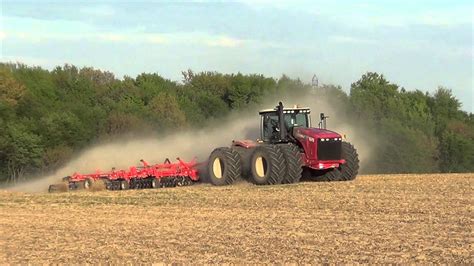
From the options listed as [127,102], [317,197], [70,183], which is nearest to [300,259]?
[317,197]

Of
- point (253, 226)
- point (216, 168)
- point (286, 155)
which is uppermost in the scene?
point (286, 155)

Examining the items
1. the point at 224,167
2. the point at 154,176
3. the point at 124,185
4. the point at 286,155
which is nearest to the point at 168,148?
the point at 124,185

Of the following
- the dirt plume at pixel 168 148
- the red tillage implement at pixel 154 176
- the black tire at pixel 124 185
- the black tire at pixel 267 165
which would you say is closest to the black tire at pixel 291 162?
the black tire at pixel 267 165

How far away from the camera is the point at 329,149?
21281 millimetres

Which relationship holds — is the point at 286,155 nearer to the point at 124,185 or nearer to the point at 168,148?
the point at 124,185

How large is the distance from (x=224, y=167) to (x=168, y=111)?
126 ft

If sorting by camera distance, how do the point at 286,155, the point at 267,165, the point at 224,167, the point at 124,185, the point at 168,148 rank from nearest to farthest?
the point at 286,155, the point at 267,165, the point at 224,167, the point at 124,185, the point at 168,148

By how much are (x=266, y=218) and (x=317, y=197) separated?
357cm

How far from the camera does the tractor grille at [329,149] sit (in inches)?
832

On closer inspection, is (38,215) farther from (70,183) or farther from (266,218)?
(70,183)

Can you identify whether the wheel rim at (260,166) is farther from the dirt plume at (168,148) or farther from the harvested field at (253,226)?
the dirt plume at (168,148)

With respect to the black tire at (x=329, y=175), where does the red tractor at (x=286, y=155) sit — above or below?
above

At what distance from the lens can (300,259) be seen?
899 centimetres

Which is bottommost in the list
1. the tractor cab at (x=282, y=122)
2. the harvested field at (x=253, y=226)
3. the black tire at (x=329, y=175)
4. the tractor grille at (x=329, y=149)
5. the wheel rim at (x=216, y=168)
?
the harvested field at (x=253, y=226)
